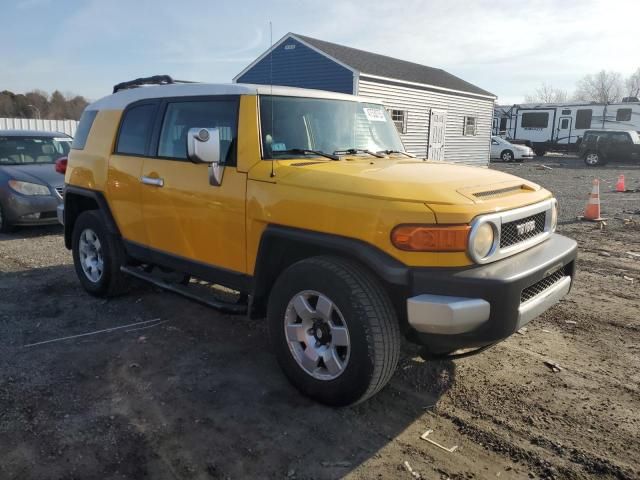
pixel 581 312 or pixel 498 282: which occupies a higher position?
pixel 498 282

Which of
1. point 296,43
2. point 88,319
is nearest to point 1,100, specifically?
point 296,43

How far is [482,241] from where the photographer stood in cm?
297

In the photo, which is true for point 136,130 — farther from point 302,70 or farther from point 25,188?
point 302,70

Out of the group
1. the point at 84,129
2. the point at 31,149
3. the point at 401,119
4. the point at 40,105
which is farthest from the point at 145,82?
the point at 40,105

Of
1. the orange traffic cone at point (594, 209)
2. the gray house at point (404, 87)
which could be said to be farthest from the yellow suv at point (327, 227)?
the gray house at point (404, 87)

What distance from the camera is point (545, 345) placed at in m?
4.39

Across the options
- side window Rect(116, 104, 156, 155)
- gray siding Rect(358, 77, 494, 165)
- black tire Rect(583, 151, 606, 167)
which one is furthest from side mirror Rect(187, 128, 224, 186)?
black tire Rect(583, 151, 606, 167)

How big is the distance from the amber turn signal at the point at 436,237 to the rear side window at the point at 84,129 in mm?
3888

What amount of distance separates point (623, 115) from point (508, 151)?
8653 mm

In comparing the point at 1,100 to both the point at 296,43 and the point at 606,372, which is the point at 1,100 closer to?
the point at 296,43

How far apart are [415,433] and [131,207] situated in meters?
3.11

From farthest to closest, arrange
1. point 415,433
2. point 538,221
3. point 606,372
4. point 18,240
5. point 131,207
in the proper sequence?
point 18,240 < point 131,207 < point 606,372 < point 538,221 < point 415,433

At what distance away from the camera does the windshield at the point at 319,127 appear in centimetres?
383

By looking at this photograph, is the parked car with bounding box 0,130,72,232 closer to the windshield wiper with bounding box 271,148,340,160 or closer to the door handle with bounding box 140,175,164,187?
the door handle with bounding box 140,175,164,187
